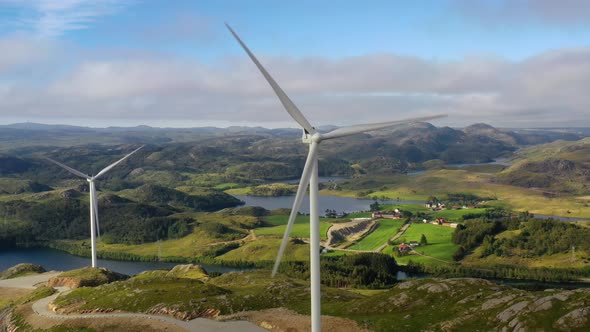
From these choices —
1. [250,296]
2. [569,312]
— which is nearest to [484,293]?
[569,312]

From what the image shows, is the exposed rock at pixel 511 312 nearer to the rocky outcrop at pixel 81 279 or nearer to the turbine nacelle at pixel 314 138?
the turbine nacelle at pixel 314 138

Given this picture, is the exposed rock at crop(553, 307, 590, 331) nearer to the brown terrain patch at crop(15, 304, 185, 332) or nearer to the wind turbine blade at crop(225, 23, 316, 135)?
the wind turbine blade at crop(225, 23, 316, 135)

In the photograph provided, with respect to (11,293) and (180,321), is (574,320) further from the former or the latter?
Answer: (11,293)

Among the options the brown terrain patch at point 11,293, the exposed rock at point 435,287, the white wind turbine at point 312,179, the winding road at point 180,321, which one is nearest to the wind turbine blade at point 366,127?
the white wind turbine at point 312,179

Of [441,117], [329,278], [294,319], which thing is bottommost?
[329,278]

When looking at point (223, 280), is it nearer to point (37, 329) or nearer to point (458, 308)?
point (37, 329)

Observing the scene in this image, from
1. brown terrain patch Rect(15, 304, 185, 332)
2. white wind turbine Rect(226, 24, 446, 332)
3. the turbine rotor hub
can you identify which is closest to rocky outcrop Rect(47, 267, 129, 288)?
brown terrain patch Rect(15, 304, 185, 332)

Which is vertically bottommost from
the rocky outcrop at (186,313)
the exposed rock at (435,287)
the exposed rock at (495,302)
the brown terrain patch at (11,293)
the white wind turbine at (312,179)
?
the brown terrain patch at (11,293)

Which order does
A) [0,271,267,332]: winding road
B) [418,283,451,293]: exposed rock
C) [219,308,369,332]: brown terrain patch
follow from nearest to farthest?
[219,308,369,332]: brown terrain patch
[0,271,267,332]: winding road
[418,283,451,293]: exposed rock
